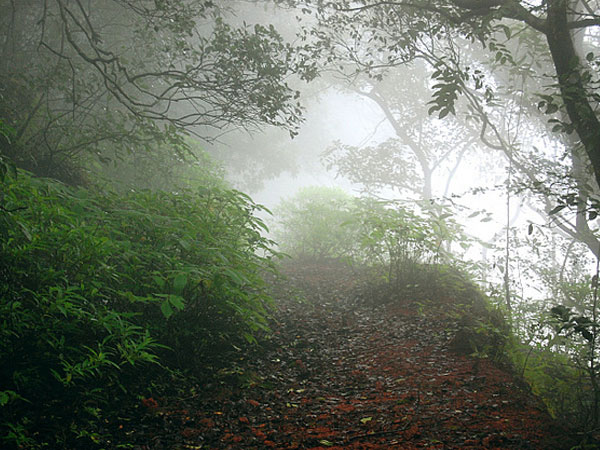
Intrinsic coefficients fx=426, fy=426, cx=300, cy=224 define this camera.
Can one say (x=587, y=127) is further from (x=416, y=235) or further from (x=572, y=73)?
(x=416, y=235)

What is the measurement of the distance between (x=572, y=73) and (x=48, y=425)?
383cm

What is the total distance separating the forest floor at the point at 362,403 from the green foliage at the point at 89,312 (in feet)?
0.98

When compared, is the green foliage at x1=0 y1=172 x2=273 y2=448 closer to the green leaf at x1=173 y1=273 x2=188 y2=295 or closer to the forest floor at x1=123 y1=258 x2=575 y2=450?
the green leaf at x1=173 y1=273 x2=188 y2=295

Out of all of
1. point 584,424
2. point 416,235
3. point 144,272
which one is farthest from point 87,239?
point 416,235

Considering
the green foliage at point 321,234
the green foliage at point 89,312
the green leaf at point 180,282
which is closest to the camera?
the green foliage at point 89,312

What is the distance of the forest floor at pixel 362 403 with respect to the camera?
227 centimetres

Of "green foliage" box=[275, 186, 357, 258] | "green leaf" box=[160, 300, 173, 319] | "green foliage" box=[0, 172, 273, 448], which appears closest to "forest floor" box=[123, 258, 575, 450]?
"green foliage" box=[0, 172, 273, 448]

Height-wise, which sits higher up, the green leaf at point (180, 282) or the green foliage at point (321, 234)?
the green foliage at point (321, 234)

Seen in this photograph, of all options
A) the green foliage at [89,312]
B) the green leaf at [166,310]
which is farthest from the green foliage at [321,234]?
the green leaf at [166,310]

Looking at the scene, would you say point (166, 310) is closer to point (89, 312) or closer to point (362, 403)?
point (89, 312)

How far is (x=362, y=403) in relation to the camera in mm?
2771

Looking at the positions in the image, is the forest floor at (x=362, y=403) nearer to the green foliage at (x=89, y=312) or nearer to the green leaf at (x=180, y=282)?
the green foliage at (x=89, y=312)

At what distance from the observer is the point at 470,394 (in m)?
2.75

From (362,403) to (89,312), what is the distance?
1.78m
